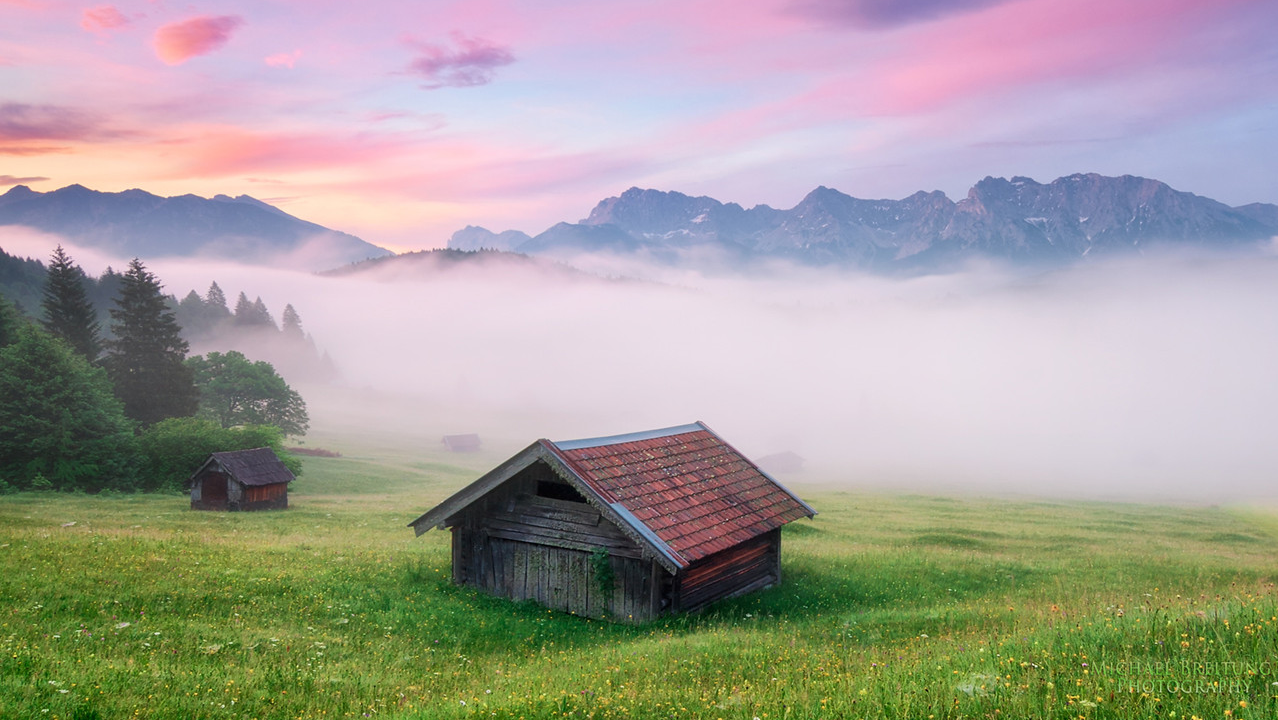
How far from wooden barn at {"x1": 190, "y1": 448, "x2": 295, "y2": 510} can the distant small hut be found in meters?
62.1

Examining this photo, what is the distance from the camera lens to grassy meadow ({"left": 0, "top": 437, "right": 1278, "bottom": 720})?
8578mm

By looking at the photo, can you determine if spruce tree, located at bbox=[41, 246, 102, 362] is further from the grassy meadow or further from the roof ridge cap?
the roof ridge cap

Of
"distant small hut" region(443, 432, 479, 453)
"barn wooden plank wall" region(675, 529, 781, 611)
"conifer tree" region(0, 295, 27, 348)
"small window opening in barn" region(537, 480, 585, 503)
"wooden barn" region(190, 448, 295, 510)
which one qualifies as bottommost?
"distant small hut" region(443, 432, 479, 453)

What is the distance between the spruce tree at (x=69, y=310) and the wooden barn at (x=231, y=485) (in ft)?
116

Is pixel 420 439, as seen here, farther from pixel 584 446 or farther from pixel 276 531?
pixel 584 446

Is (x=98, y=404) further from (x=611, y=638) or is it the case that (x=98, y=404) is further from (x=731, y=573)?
(x=611, y=638)

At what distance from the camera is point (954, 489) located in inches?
3162

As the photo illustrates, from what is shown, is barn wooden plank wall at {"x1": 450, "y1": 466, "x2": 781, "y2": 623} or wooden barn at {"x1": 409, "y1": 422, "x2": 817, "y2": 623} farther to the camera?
barn wooden plank wall at {"x1": 450, "y1": 466, "x2": 781, "y2": 623}

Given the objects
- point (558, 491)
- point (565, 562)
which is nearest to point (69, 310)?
point (558, 491)

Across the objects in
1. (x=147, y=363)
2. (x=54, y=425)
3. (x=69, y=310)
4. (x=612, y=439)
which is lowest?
(x=54, y=425)

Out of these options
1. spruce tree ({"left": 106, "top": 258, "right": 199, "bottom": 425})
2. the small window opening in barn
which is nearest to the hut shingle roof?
spruce tree ({"left": 106, "top": 258, "right": 199, "bottom": 425})

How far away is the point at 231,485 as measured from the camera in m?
48.3

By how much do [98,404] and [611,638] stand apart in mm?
56723

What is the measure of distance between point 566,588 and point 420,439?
10910cm
